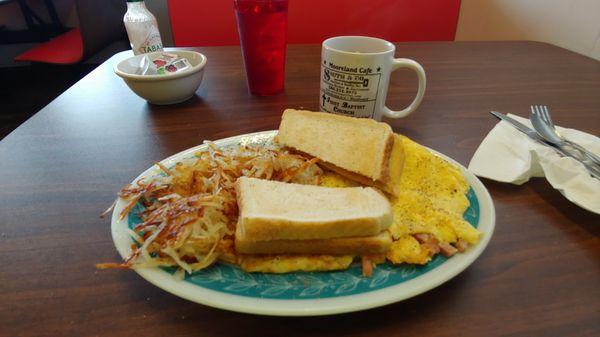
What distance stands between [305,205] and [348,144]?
1.02ft

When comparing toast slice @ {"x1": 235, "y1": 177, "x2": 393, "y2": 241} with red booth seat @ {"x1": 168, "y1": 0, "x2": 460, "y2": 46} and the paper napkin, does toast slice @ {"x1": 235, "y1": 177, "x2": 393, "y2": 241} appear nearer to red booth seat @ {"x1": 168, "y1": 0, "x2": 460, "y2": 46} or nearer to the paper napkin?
the paper napkin

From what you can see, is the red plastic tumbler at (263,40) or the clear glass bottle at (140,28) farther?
the clear glass bottle at (140,28)

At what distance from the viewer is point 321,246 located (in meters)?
0.73

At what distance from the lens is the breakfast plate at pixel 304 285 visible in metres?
0.60

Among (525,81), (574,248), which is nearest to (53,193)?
(574,248)

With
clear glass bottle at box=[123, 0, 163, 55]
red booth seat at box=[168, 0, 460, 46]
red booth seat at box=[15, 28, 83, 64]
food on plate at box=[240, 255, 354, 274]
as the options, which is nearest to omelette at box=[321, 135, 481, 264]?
food on plate at box=[240, 255, 354, 274]

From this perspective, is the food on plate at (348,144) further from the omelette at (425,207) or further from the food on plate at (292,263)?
the food on plate at (292,263)

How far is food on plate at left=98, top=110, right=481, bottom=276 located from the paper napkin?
0.62 ft

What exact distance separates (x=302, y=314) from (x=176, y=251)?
296 mm

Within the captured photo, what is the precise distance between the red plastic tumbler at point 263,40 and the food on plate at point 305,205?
572 mm

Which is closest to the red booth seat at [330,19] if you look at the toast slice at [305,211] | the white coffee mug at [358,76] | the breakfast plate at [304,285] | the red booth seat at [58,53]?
the red booth seat at [58,53]

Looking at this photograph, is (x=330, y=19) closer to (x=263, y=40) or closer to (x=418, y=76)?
(x=263, y=40)

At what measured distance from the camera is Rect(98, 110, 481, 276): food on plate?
2.37 ft

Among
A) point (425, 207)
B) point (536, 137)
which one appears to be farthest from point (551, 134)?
point (425, 207)
